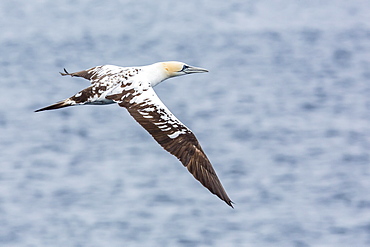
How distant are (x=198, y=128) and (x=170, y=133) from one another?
10.7 m

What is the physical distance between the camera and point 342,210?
69.3 ft

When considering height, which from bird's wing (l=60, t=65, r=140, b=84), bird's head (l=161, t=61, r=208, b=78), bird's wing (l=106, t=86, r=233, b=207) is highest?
bird's head (l=161, t=61, r=208, b=78)

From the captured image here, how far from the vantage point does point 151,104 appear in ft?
51.8

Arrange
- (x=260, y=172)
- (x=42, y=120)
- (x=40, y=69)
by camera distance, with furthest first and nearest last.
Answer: (x=40, y=69) < (x=42, y=120) < (x=260, y=172)

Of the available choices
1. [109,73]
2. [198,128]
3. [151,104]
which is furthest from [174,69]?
[198,128]

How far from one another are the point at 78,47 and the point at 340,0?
13.1 m

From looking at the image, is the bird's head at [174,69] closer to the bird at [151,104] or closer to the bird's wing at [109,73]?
the bird at [151,104]

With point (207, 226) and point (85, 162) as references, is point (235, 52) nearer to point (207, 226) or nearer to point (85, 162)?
point (85, 162)

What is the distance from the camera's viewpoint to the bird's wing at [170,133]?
580 inches

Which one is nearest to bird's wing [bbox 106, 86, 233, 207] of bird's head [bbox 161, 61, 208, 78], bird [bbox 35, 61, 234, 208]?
bird [bbox 35, 61, 234, 208]

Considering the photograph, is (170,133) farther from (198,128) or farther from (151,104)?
(198,128)

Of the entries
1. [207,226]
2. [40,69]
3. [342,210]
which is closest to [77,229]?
[207,226]

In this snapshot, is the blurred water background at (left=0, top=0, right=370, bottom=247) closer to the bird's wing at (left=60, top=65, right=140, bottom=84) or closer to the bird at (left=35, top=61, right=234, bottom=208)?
the bird's wing at (left=60, top=65, right=140, bottom=84)

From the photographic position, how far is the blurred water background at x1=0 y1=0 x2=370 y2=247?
2075cm
